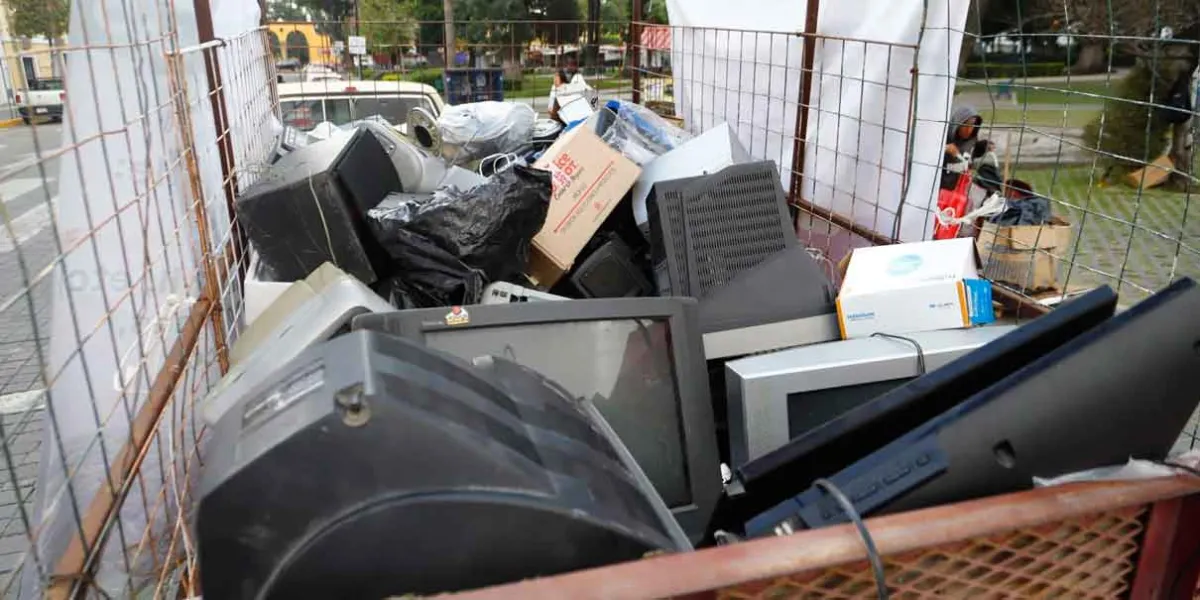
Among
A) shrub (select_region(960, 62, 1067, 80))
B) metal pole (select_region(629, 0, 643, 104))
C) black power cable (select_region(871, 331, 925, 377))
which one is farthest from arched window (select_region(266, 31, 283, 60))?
black power cable (select_region(871, 331, 925, 377))

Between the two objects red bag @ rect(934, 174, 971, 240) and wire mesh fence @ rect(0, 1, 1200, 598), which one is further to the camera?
red bag @ rect(934, 174, 971, 240)

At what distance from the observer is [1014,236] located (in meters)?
3.74

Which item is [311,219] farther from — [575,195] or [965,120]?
[965,120]

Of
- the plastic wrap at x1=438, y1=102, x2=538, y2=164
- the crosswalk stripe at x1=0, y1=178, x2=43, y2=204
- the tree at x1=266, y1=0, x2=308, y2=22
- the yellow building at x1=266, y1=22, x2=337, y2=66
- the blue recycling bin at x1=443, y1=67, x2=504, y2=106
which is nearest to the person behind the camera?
the crosswalk stripe at x1=0, y1=178, x2=43, y2=204

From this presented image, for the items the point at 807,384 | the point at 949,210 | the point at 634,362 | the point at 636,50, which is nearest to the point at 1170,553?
the point at 807,384

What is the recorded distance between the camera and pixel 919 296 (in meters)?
1.93

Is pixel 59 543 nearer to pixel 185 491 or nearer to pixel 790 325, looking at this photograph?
pixel 185 491

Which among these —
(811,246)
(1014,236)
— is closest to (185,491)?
(811,246)

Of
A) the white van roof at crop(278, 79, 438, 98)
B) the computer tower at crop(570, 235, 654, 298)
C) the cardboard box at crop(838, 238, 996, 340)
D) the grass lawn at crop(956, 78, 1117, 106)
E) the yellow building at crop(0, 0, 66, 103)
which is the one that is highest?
the yellow building at crop(0, 0, 66, 103)

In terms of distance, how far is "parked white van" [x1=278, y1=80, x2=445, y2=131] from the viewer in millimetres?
4902

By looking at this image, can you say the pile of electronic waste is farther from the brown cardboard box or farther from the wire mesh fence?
the brown cardboard box

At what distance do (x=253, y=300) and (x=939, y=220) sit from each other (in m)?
2.15

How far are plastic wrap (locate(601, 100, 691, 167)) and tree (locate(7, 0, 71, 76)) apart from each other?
193 centimetres

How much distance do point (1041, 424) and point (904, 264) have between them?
3.80 ft
